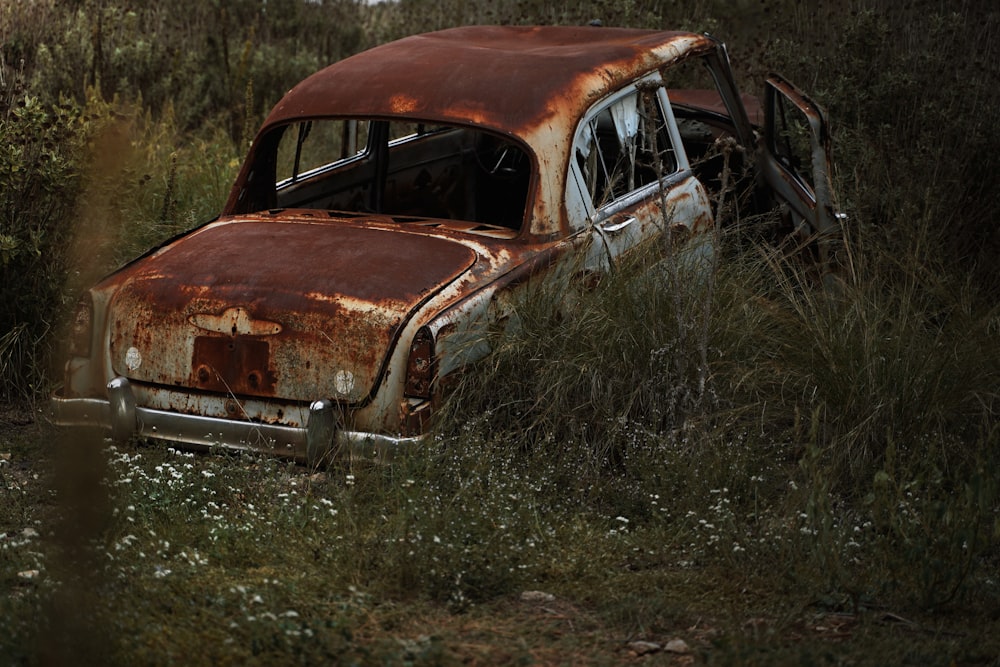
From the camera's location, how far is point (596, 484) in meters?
4.57

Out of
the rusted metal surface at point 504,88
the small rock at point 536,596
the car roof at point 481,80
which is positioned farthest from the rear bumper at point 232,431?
the car roof at point 481,80

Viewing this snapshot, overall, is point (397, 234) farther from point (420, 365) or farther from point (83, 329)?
point (83, 329)

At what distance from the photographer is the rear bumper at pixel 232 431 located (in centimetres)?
451

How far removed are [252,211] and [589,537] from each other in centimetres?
266

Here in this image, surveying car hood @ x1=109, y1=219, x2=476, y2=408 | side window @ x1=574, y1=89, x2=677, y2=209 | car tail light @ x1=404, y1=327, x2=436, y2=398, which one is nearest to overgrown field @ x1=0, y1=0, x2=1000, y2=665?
car tail light @ x1=404, y1=327, x2=436, y2=398

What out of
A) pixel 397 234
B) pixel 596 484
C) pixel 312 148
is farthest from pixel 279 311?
pixel 312 148

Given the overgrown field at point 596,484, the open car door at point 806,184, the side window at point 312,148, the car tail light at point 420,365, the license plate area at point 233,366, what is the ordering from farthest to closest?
the side window at point 312,148
the open car door at point 806,184
the license plate area at point 233,366
the car tail light at point 420,365
the overgrown field at point 596,484

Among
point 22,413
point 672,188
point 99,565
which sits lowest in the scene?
point 22,413

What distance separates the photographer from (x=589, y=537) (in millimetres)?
4133

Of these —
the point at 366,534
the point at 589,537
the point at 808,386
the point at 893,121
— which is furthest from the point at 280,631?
the point at 893,121

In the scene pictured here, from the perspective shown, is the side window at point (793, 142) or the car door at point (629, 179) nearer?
the car door at point (629, 179)

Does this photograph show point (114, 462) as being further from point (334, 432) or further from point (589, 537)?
point (589, 537)

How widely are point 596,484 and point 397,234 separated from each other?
53.9 inches

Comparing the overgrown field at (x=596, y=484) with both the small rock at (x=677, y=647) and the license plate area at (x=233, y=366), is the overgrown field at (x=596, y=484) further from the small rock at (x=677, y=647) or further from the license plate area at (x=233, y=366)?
the license plate area at (x=233, y=366)
